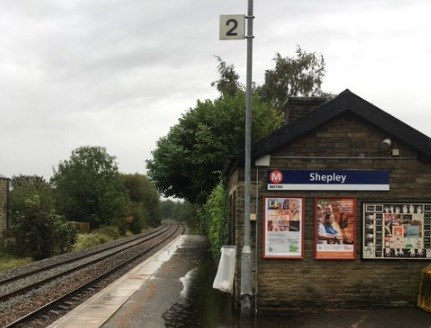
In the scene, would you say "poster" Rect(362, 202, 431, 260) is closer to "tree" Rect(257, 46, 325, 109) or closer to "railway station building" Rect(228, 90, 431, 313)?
"railway station building" Rect(228, 90, 431, 313)

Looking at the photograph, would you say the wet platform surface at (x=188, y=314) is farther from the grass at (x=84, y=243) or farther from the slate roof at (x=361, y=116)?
the grass at (x=84, y=243)

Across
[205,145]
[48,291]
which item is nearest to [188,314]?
[48,291]

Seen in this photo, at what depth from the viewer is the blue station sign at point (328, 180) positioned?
1132 centimetres

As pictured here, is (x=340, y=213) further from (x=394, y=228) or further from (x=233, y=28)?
(x=233, y=28)

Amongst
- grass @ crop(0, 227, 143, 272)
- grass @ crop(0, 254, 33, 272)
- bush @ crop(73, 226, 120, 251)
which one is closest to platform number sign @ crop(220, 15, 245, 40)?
grass @ crop(0, 227, 143, 272)

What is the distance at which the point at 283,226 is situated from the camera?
37.1 ft

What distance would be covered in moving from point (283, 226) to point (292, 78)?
124 ft

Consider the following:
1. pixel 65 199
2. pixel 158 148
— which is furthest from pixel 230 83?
pixel 65 199

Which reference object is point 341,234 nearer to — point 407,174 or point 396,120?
point 407,174

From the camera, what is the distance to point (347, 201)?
447 inches

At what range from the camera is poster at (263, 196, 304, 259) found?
1125 centimetres

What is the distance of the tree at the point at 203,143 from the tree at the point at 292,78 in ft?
59.8

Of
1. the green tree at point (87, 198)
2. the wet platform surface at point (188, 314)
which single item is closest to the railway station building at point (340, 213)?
the wet platform surface at point (188, 314)

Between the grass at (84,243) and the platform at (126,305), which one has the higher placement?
the platform at (126,305)
